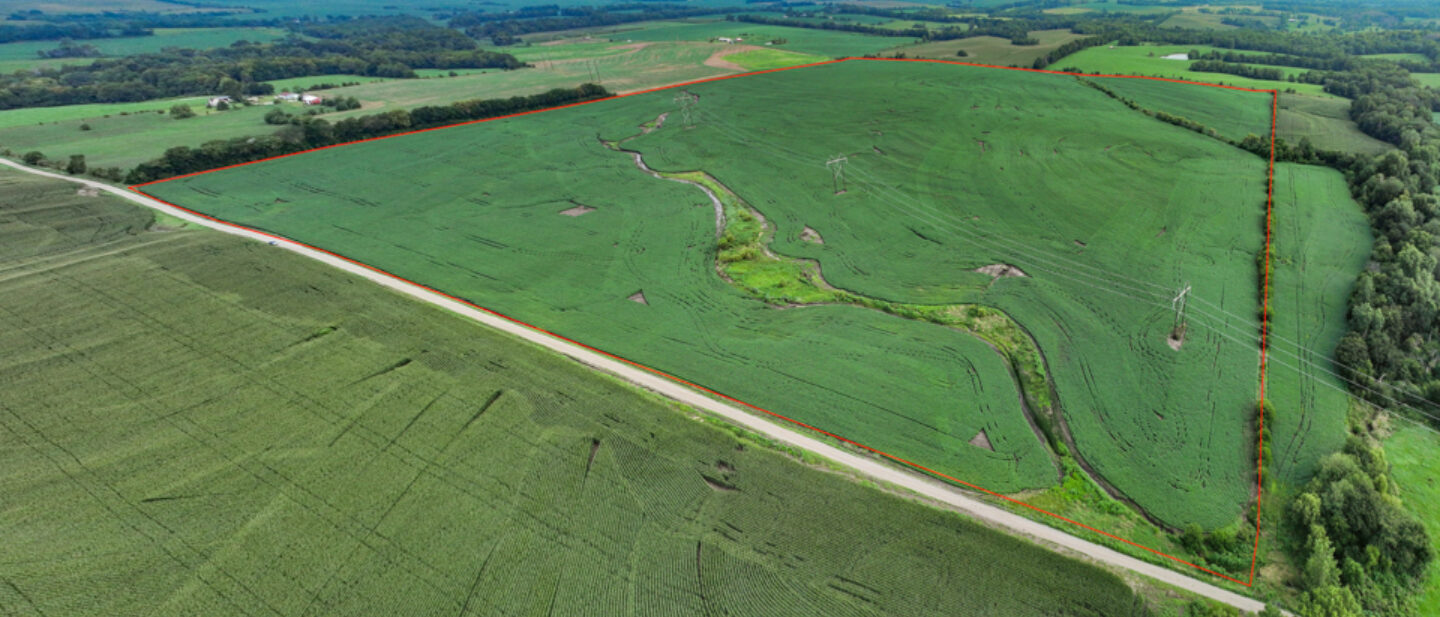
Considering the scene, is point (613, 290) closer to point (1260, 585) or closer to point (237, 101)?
point (1260, 585)

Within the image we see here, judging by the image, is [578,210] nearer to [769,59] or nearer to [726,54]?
[769,59]

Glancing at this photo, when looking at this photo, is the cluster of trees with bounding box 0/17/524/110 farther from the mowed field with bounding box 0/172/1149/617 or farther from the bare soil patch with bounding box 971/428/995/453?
the bare soil patch with bounding box 971/428/995/453

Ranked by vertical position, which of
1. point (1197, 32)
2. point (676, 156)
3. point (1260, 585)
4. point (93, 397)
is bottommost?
point (1260, 585)

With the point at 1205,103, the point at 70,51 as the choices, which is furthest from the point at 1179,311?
the point at 70,51

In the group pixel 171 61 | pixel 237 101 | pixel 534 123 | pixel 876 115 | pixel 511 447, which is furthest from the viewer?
pixel 171 61

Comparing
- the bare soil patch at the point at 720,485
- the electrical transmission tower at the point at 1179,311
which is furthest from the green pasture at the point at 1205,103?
the bare soil patch at the point at 720,485

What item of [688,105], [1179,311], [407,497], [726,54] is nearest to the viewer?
[407,497]

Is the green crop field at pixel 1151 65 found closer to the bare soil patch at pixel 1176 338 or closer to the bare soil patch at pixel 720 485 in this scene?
the bare soil patch at pixel 1176 338

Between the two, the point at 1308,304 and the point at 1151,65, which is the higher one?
the point at 1151,65

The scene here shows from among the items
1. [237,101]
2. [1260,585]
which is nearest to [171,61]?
[237,101]
